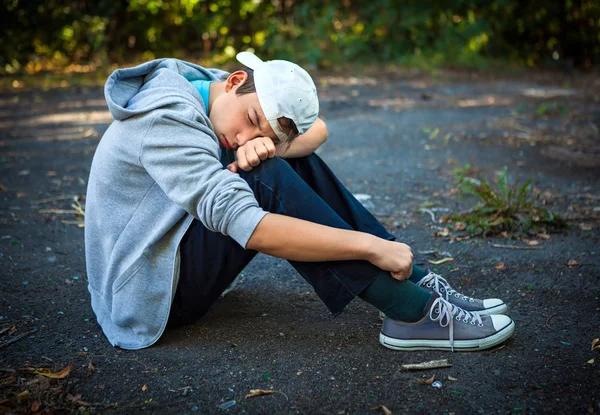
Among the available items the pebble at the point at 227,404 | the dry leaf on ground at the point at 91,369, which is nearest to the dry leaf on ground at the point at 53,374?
the dry leaf on ground at the point at 91,369

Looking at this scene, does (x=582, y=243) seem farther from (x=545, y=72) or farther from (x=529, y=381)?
(x=545, y=72)

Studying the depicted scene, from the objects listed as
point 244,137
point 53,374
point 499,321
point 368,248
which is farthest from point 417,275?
point 53,374

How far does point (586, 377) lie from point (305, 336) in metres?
1.00

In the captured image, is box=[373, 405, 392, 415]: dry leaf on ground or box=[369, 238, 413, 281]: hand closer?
box=[373, 405, 392, 415]: dry leaf on ground

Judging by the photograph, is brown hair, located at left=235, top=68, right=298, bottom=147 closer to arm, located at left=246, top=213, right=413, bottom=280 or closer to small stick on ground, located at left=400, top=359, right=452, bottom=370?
arm, located at left=246, top=213, right=413, bottom=280

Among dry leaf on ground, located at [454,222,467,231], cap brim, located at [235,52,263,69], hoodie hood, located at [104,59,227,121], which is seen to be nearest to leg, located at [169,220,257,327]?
hoodie hood, located at [104,59,227,121]

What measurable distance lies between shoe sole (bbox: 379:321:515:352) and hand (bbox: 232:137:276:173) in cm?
80

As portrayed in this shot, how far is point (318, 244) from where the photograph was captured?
6.54 feet

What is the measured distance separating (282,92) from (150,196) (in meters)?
0.57

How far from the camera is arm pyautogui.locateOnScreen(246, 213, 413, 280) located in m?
1.97

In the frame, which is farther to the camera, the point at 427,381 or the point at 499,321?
the point at 499,321

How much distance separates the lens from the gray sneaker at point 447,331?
222 centimetres

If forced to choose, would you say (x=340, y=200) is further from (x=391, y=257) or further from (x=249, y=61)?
(x=249, y=61)

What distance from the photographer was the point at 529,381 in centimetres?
204
